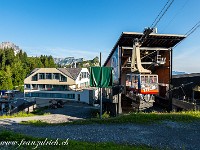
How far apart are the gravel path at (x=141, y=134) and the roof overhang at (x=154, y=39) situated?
13761mm

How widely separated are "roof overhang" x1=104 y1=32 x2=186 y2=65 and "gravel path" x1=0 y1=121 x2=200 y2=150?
542 inches

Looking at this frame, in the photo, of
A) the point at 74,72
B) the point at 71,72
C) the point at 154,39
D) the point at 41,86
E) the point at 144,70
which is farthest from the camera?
the point at 74,72

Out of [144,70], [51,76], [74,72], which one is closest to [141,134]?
[144,70]

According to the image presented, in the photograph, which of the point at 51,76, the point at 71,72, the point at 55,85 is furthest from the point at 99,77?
the point at 71,72

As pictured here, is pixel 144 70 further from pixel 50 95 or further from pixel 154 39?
pixel 50 95

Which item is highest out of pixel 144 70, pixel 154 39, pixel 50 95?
pixel 154 39

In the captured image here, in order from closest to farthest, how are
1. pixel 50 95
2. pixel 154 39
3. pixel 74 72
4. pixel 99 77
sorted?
pixel 99 77, pixel 154 39, pixel 50 95, pixel 74 72

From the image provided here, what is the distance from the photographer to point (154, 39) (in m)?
26.4

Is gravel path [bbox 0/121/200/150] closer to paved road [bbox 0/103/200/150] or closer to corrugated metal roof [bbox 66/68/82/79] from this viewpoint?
paved road [bbox 0/103/200/150]

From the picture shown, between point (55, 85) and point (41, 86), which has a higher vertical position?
point (55, 85)

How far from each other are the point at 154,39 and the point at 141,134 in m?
17.8

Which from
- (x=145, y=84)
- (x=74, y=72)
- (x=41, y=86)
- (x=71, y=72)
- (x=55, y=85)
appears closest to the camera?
(x=145, y=84)

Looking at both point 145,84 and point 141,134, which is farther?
point 145,84

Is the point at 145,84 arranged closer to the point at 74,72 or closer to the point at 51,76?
the point at 51,76
